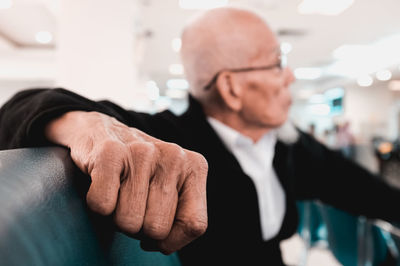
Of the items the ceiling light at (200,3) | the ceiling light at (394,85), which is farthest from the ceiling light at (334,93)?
the ceiling light at (200,3)

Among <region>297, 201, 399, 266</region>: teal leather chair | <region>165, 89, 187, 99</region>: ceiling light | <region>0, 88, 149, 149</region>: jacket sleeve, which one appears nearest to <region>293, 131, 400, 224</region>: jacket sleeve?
<region>297, 201, 399, 266</region>: teal leather chair

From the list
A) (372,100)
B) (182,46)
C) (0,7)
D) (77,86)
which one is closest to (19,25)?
(0,7)

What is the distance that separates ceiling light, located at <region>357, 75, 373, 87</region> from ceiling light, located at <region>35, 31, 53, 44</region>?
9.36 metres

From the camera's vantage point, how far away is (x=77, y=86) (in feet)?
9.09

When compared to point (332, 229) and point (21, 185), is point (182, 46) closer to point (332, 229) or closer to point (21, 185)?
point (21, 185)

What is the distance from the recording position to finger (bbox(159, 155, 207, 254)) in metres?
0.24

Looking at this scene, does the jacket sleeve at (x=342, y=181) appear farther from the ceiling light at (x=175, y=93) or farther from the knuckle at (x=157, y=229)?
the ceiling light at (x=175, y=93)

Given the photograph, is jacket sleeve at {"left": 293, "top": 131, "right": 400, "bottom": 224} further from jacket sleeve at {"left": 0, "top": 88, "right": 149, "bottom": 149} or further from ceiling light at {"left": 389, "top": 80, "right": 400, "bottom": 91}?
ceiling light at {"left": 389, "top": 80, "right": 400, "bottom": 91}

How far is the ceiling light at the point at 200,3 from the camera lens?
4.41 meters

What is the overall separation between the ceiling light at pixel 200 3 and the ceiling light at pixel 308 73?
18.7 feet

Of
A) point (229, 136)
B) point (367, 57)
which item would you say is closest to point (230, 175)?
point (229, 136)

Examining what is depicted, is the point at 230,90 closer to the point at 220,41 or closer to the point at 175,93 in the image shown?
the point at 220,41

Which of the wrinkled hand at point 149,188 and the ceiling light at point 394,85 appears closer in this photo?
the wrinkled hand at point 149,188

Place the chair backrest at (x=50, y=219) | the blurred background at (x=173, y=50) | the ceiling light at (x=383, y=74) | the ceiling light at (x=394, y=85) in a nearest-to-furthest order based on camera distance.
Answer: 1. the chair backrest at (x=50, y=219)
2. the blurred background at (x=173, y=50)
3. the ceiling light at (x=383, y=74)
4. the ceiling light at (x=394, y=85)
